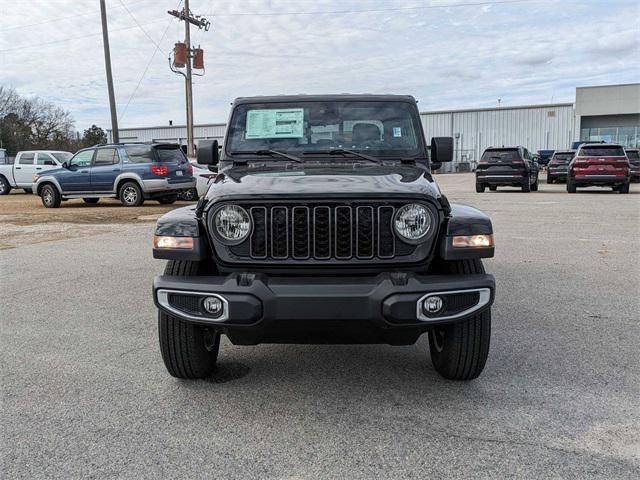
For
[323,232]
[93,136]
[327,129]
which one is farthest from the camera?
[93,136]

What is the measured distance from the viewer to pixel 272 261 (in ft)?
10.1

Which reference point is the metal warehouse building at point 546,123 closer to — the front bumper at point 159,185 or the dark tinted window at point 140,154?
the dark tinted window at point 140,154

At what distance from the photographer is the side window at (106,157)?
16031 millimetres

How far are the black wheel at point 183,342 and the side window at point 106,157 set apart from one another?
45.0 ft

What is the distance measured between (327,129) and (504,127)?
186 ft

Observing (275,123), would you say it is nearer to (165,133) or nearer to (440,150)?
(440,150)

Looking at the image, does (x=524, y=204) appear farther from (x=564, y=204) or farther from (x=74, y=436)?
(x=74, y=436)

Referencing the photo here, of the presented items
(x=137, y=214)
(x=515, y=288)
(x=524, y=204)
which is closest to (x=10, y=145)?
(x=137, y=214)

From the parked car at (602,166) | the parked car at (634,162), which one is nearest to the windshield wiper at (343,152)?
the parked car at (602,166)

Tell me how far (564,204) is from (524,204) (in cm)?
106

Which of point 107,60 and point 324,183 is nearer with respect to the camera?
point 324,183

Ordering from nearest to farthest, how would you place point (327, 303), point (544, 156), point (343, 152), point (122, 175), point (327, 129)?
point (327, 303) < point (343, 152) < point (327, 129) < point (122, 175) < point (544, 156)

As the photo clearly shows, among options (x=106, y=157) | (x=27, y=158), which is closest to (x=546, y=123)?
(x=27, y=158)

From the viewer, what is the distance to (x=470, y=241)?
3078 mm
